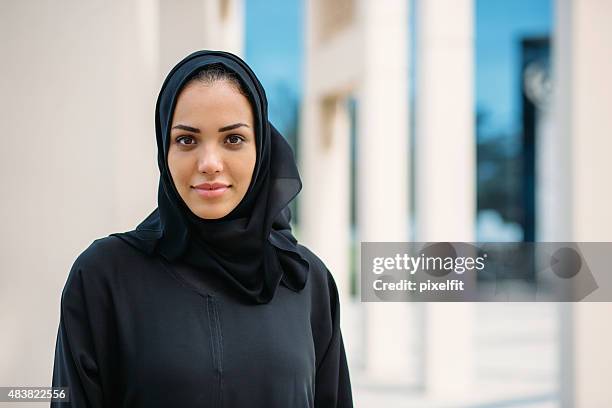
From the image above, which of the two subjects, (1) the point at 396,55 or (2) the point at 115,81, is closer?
(2) the point at 115,81

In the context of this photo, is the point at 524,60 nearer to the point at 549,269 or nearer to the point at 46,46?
the point at 549,269

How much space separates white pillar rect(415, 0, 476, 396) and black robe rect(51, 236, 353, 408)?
163 inches

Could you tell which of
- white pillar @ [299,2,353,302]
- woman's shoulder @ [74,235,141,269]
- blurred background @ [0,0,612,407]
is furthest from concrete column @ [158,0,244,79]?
white pillar @ [299,2,353,302]

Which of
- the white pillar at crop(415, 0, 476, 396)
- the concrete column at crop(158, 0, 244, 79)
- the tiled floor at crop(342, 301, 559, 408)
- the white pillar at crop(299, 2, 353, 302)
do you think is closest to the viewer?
the concrete column at crop(158, 0, 244, 79)

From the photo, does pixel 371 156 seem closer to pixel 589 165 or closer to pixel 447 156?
pixel 447 156

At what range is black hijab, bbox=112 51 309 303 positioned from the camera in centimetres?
134

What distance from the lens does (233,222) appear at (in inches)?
53.8

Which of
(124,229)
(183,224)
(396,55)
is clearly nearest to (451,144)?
(396,55)

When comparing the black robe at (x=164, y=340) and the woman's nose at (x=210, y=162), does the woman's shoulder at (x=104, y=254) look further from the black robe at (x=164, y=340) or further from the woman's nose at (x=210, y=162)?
the woman's nose at (x=210, y=162)

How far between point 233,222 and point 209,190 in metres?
0.09

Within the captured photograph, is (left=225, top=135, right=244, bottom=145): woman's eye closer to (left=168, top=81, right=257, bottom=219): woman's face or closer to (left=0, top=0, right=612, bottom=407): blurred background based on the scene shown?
(left=168, top=81, right=257, bottom=219): woman's face

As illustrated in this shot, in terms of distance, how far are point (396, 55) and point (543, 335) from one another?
414cm

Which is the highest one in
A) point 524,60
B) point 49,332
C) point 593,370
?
point 524,60

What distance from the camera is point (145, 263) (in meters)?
1.34
